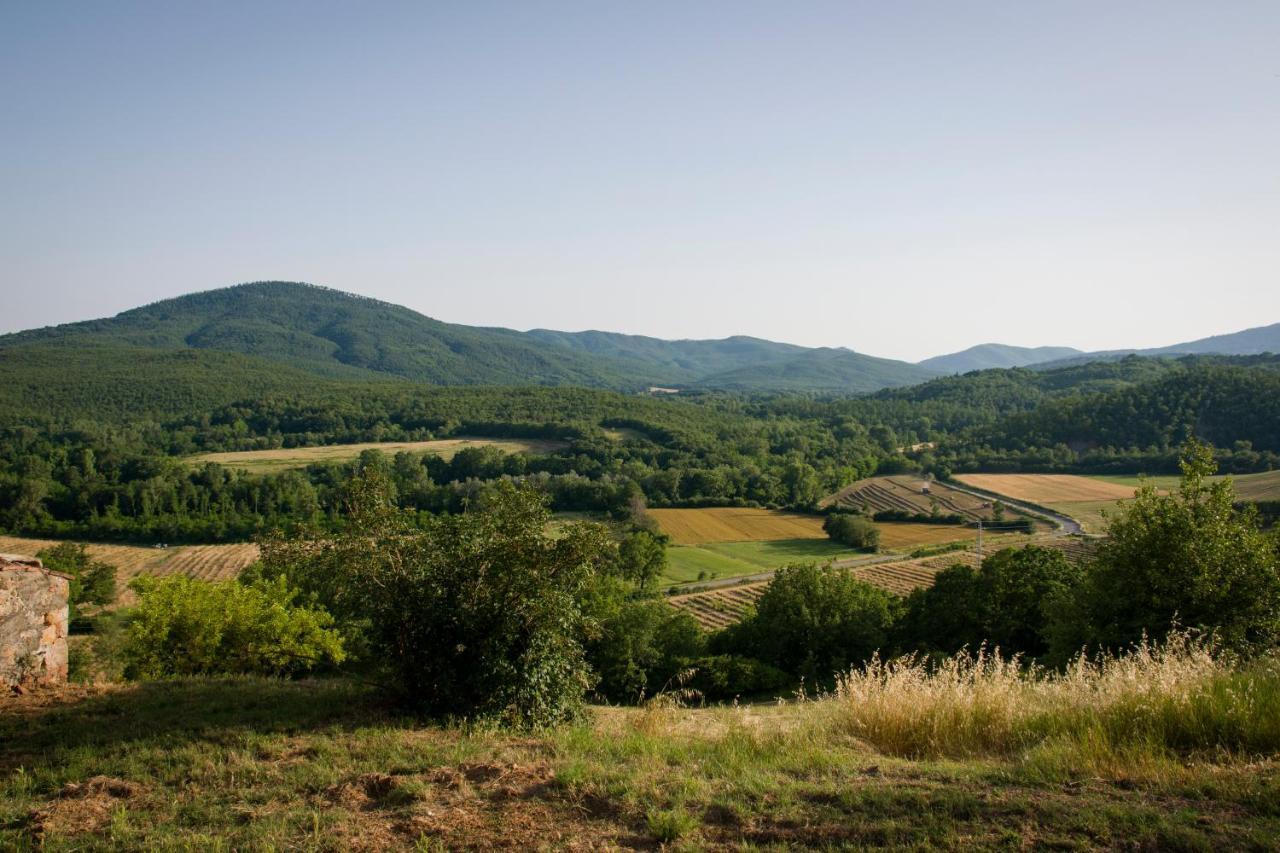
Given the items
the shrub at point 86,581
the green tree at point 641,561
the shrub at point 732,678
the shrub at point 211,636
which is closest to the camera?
the shrub at point 211,636

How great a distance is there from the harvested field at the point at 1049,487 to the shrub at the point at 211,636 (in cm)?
7679

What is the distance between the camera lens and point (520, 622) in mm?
9633

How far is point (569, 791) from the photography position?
6289 mm

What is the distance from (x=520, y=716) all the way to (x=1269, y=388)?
120 m

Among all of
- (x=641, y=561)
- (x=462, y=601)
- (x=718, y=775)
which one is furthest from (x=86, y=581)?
(x=718, y=775)

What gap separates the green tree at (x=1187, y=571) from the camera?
542 inches

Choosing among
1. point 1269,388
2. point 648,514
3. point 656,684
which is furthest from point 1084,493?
point 656,684

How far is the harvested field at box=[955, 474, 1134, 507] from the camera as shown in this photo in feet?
248

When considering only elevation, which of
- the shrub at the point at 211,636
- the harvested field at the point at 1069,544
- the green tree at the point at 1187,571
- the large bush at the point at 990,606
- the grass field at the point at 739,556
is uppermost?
the green tree at the point at 1187,571

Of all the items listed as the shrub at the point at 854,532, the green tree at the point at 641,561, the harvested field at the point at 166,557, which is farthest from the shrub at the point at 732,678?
the shrub at the point at 854,532

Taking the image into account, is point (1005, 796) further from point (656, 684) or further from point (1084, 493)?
point (1084, 493)

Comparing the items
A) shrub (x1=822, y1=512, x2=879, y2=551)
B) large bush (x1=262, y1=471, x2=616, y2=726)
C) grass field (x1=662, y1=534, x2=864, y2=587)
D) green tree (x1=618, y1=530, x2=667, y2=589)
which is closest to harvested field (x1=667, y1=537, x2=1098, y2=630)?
green tree (x1=618, y1=530, x2=667, y2=589)

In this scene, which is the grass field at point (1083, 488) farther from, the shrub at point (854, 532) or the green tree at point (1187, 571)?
the green tree at point (1187, 571)

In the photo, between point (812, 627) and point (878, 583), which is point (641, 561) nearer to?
point (878, 583)
